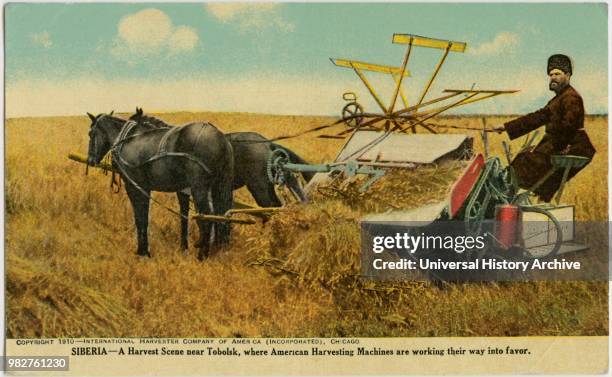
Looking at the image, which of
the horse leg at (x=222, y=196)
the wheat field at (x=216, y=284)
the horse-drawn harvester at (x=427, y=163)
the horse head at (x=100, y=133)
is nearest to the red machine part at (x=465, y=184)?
the horse-drawn harvester at (x=427, y=163)

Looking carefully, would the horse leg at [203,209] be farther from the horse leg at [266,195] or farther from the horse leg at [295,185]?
the horse leg at [295,185]

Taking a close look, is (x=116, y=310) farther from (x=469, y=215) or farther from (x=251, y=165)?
(x=469, y=215)

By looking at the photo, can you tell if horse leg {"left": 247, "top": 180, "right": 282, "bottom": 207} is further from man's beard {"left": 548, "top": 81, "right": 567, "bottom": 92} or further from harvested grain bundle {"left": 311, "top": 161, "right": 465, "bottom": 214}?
man's beard {"left": 548, "top": 81, "right": 567, "bottom": 92}

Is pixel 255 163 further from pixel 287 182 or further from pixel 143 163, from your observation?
pixel 143 163

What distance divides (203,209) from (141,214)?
64 centimetres

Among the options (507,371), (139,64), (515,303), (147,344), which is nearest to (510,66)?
(515,303)

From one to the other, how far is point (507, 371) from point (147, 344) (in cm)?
307

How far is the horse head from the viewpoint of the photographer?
9023 millimetres

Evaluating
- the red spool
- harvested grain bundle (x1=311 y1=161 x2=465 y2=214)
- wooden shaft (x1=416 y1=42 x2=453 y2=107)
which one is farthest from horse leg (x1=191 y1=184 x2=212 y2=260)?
the red spool

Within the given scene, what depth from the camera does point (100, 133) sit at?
9070 mm

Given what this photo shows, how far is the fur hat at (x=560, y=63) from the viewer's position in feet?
29.0

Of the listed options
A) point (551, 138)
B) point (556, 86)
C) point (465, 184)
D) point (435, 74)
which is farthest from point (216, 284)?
point (556, 86)

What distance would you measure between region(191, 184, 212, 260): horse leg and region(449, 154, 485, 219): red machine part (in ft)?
7.09

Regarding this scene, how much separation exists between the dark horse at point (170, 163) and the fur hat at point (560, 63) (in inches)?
114
